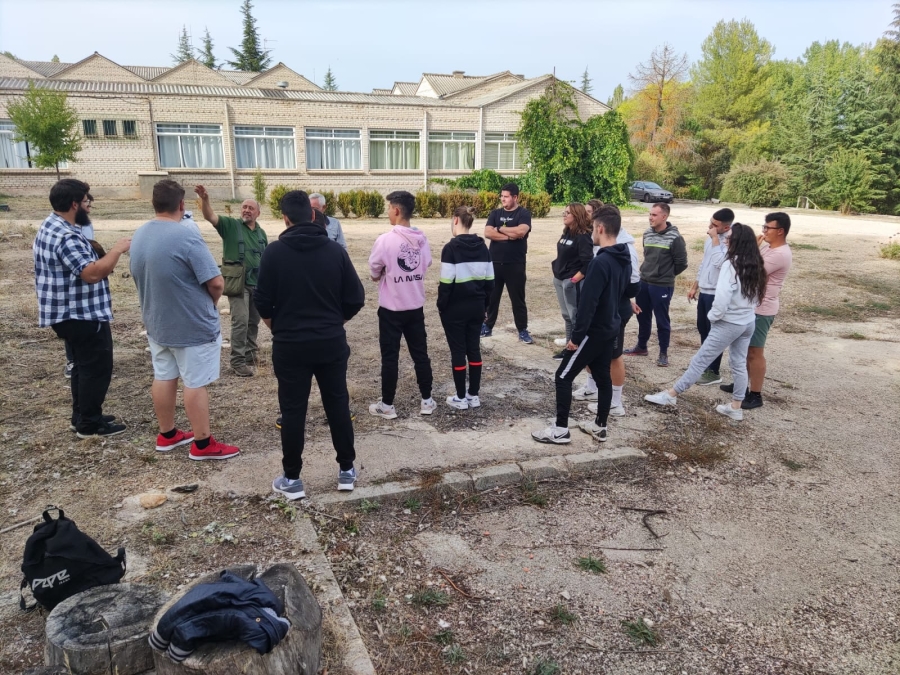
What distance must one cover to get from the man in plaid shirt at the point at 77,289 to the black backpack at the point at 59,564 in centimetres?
201

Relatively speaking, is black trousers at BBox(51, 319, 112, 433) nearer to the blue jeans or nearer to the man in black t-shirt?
the man in black t-shirt

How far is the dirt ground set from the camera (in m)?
3.05

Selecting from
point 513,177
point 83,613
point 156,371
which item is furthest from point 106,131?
point 83,613

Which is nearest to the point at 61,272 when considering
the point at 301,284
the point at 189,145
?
the point at 301,284

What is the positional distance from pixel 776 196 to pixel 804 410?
1346 inches

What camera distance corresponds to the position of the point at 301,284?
369 cm

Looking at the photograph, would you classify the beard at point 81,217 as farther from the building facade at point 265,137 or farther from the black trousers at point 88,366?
the building facade at point 265,137

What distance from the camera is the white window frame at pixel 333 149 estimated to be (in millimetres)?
30953

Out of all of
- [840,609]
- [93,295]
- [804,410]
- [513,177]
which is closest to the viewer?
[840,609]

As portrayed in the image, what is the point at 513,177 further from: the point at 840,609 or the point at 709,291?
the point at 840,609

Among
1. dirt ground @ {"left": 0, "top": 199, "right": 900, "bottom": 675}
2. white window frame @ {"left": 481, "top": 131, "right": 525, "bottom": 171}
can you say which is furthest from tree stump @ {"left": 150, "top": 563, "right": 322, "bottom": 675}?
white window frame @ {"left": 481, "top": 131, "right": 525, "bottom": 171}

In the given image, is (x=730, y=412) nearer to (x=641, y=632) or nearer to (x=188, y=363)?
(x=641, y=632)

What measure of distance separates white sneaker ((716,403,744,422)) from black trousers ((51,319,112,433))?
544cm

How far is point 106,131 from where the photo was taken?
90.6ft
